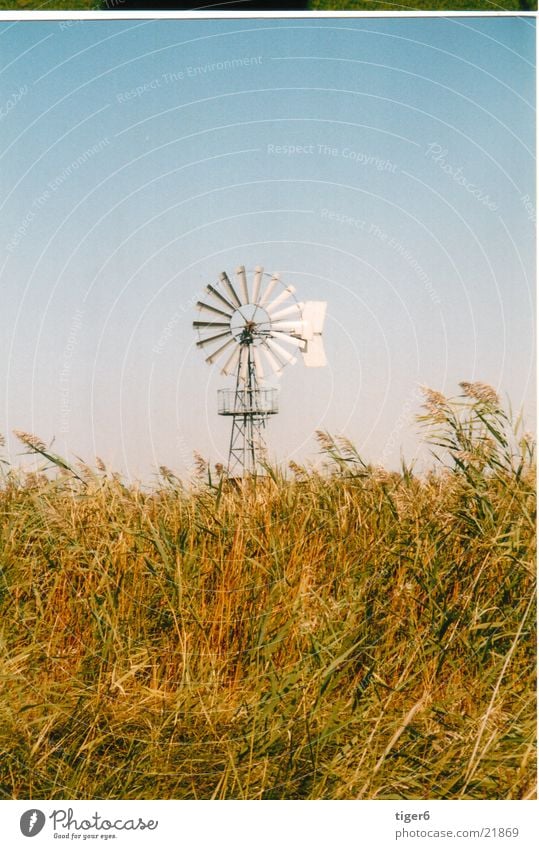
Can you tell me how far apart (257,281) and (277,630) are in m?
1.67

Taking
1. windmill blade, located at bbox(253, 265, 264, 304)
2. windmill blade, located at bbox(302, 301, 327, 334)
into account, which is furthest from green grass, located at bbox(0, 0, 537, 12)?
windmill blade, located at bbox(302, 301, 327, 334)

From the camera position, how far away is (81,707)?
3002 mm

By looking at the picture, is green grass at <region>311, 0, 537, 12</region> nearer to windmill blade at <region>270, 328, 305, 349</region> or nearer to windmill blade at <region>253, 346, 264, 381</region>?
windmill blade at <region>270, 328, 305, 349</region>

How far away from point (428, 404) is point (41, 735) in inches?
85.1

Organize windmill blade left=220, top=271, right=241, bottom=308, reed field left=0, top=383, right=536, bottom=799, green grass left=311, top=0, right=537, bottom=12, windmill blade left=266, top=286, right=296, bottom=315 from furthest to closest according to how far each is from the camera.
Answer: windmill blade left=220, top=271, right=241, bottom=308 → windmill blade left=266, top=286, right=296, bottom=315 → green grass left=311, top=0, right=537, bottom=12 → reed field left=0, top=383, right=536, bottom=799

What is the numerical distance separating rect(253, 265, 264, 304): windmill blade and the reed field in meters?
0.76

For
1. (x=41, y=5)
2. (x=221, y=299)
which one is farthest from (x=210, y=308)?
(x=41, y=5)

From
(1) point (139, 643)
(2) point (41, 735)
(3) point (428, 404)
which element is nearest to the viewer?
(2) point (41, 735)

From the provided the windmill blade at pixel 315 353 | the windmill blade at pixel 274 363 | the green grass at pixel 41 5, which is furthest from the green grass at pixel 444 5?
the windmill blade at pixel 274 363

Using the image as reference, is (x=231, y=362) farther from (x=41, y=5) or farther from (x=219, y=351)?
(x=41, y=5)

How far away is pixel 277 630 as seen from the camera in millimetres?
3107

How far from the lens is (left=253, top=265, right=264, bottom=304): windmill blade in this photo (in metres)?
3.55

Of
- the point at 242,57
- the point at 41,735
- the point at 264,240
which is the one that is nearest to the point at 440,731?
the point at 41,735

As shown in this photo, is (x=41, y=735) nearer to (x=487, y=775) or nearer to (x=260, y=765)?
(x=260, y=765)
